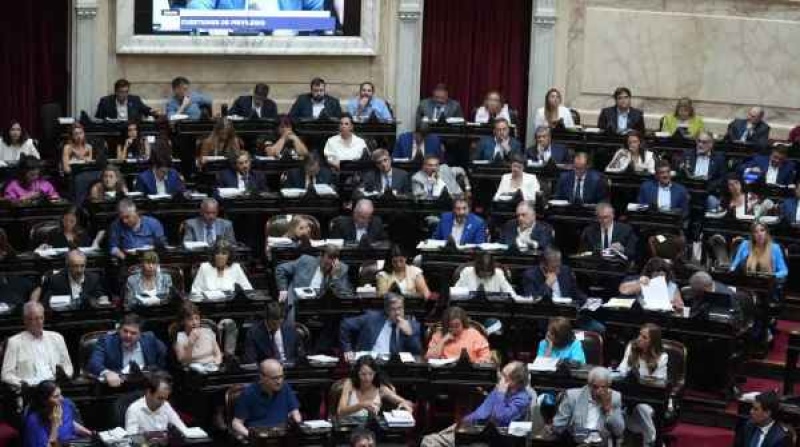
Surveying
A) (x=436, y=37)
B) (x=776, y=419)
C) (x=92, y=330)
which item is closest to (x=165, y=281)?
(x=92, y=330)

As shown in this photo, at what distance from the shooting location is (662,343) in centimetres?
1659

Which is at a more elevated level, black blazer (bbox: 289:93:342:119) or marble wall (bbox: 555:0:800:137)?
marble wall (bbox: 555:0:800:137)

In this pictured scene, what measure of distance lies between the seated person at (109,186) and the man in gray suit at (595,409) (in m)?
5.72

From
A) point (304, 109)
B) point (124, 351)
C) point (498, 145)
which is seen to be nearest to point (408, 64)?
point (304, 109)

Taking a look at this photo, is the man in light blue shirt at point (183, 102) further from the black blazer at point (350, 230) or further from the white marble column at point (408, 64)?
the black blazer at point (350, 230)

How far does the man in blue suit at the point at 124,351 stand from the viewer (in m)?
15.9

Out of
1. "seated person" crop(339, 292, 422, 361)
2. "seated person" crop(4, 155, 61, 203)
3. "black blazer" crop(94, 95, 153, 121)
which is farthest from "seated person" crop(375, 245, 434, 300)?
"black blazer" crop(94, 95, 153, 121)

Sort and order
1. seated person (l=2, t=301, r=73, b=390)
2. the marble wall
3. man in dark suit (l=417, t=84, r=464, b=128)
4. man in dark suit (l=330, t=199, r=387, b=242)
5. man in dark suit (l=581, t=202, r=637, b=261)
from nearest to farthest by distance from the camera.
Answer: seated person (l=2, t=301, r=73, b=390)
man in dark suit (l=330, t=199, r=387, b=242)
man in dark suit (l=581, t=202, r=637, b=261)
man in dark suit (l=417, t=84, r=464, b=128)
the marble wall

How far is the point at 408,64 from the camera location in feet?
78.0

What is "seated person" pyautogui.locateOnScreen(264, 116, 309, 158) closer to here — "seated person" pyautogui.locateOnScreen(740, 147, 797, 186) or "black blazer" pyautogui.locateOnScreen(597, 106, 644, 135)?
"black blazer" pyautogui.locateOnScreen(597, 106, 644, 135)

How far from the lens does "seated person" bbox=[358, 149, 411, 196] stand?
20391 mm

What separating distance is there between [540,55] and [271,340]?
8464mm

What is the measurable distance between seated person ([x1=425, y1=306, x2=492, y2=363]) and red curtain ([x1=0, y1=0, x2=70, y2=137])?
7.65 meters

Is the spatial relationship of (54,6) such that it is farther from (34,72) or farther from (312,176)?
(312,176)
